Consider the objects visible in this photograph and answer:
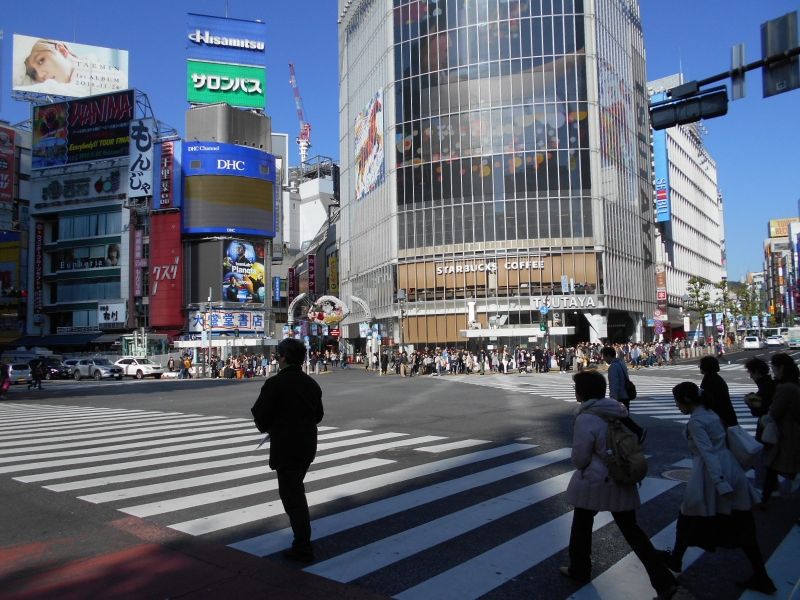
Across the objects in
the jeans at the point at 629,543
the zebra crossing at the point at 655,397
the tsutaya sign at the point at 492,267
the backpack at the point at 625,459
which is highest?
the tsutaya sign at the point at 492,267

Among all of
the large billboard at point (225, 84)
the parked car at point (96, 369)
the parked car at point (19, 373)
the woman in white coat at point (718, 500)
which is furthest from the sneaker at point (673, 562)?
the large billboard at point (225, 84)

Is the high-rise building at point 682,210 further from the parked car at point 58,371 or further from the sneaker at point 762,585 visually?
the sneaker at point 762,585

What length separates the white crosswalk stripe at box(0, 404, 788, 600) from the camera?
518 cm

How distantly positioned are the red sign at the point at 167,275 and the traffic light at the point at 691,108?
65.3m

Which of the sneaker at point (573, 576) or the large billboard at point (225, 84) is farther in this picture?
the large billboard at point (225, 84)

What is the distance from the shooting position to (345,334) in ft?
249

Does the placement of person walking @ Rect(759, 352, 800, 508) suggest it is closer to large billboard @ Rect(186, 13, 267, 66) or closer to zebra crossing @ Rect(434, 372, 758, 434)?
zebra crossing @ Rect(434, 372, 758, 434)

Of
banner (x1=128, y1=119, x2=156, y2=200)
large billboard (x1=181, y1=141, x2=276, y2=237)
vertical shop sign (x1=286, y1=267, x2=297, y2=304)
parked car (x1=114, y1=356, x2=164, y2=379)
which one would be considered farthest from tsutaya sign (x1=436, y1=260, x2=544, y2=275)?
banner (x1=128, y1=119, x2=156, y2=200)

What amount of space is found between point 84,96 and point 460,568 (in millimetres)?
84650

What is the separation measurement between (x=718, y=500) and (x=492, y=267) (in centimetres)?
5103

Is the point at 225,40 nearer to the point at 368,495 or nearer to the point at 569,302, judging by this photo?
the point at 569,302

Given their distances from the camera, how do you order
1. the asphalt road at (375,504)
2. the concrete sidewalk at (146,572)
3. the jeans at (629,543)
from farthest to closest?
the asphalt road at (375,504), the concrete sidewalk at (146,572), the jeans at (629,543)

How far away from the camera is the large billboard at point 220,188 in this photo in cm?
7056

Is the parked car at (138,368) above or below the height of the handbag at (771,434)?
below
